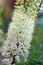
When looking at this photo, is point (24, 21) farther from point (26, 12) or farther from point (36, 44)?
point (36, 44)

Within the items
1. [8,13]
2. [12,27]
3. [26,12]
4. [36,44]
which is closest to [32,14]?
[26,12]

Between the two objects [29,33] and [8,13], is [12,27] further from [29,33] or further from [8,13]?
[8,13]

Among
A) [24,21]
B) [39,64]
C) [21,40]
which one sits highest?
[24,21]

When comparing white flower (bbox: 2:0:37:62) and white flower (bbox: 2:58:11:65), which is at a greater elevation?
white flower (bbox: 2:0:37:62)

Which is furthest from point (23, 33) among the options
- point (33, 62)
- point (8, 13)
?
point (8, 13)

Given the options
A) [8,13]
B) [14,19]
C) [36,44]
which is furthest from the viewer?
[8,13]

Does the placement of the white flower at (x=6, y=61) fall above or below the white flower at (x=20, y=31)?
below

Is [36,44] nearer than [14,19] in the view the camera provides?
No

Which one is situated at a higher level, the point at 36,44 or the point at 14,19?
the point at 14,19

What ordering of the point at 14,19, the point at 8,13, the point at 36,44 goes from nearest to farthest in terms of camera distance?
the point at 14,19
the point at 36,44
the point at 8,13

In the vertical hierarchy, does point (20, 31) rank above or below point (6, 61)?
above
